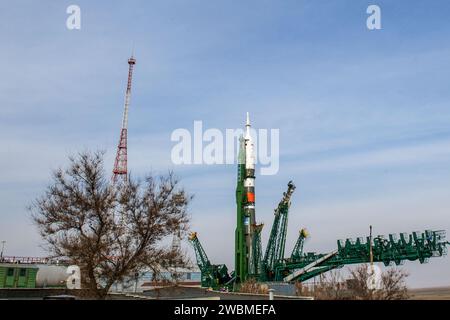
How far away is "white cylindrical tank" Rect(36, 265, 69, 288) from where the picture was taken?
2009 inches

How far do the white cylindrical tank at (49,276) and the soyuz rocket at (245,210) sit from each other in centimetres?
2797

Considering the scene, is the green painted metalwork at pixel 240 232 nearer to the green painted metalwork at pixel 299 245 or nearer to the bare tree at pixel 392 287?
the green painted metalwork at pixel 299 245

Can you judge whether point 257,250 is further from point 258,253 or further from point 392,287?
point 392,287

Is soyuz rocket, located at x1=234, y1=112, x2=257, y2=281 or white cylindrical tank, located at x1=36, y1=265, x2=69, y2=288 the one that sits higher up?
soyuz rocket, located at x1=234, y1=112, x2=257, y2=281

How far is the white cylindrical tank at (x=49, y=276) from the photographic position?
51.0 metres

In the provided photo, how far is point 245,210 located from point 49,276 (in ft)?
103

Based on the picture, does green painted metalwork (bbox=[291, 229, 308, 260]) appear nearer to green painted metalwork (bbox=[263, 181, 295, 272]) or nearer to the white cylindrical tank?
green painted metalwork (bbox=[263, 181, 295, 272])

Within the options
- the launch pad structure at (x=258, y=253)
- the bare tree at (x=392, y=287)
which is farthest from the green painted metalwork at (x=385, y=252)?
the bare tree at (x=392, y=287)

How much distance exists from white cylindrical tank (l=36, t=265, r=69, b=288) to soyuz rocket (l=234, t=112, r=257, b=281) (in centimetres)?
2797

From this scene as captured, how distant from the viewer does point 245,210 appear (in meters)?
71.0

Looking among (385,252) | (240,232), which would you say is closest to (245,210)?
(240,232)

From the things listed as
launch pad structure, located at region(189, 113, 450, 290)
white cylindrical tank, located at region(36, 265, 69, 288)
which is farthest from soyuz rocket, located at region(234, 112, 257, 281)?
white cylindrical tank, located at region(36, 265, 69, 288)

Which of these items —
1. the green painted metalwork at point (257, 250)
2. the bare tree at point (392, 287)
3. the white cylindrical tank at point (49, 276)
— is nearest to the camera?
the bare tree at point (392, 287)
